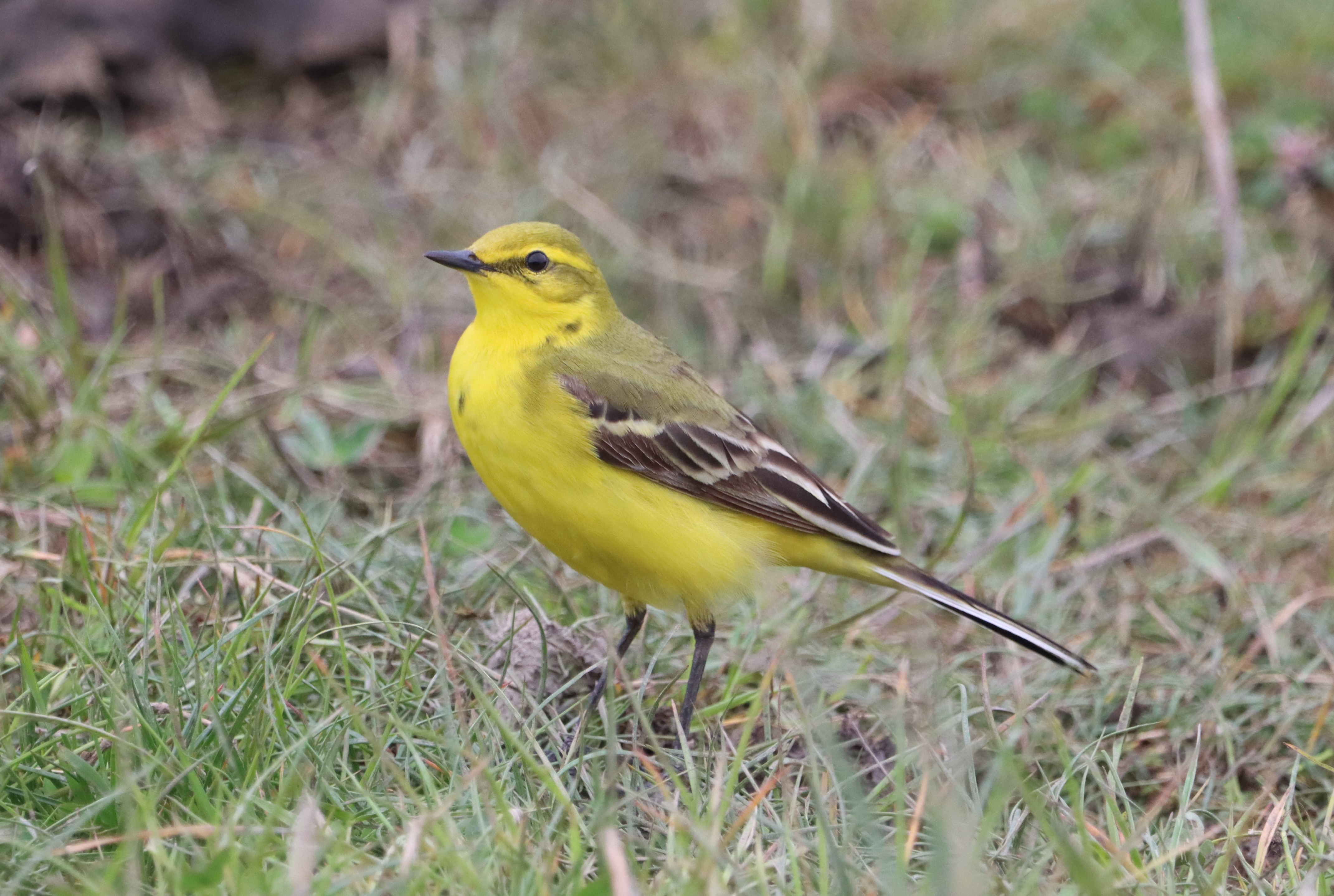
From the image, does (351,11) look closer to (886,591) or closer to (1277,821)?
(886,591)

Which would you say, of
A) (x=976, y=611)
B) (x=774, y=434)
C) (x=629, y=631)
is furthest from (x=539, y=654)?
(x=774, y=434)

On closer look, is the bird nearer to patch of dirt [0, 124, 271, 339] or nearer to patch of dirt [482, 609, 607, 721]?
patch of dirt [482, 609, 607, 721]

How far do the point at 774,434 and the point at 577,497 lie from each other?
2.43 m

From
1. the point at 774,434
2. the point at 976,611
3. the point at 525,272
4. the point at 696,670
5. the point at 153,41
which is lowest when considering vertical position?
the point at 774,434

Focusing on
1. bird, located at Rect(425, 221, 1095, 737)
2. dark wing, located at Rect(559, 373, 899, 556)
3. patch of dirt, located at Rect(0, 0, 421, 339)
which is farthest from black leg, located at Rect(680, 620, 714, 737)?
patch of dirt, located at Rect(0, 0, 421, 339)

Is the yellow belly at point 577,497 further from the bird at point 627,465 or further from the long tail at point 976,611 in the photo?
the long tail at point 976,611

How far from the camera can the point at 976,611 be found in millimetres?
3873

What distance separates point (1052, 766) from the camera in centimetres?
393

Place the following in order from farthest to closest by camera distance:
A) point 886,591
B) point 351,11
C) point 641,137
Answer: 1. point 351,11
2. point 641,137
3. point 886,591

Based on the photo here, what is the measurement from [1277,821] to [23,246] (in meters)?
5.87

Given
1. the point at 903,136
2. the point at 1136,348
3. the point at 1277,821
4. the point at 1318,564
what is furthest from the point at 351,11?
the point at 1277,821

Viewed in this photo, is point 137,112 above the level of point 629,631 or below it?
above

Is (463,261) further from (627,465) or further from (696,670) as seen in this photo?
(696,670)

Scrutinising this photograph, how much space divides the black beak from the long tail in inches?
59.7
